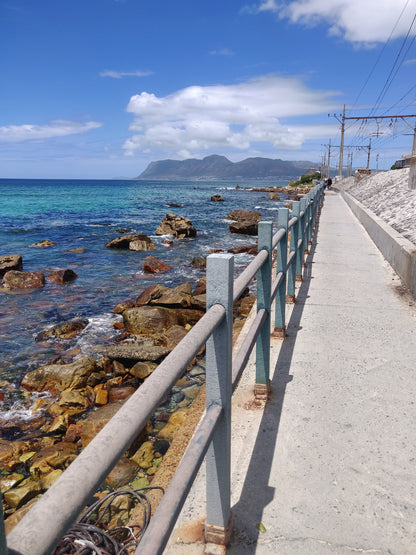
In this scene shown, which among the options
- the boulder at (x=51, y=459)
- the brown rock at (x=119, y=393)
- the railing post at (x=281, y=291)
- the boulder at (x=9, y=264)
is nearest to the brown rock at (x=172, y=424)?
the boulder at (x=51, y=459)

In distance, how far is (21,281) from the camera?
13.1m

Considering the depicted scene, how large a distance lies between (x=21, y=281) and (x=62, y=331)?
5049 mm

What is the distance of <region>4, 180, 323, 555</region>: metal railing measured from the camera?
759 millimetres

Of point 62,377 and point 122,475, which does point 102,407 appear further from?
point 122,475

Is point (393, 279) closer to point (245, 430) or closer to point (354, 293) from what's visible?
point (354, 293)

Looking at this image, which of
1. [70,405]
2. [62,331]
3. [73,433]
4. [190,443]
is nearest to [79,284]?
[62,331]

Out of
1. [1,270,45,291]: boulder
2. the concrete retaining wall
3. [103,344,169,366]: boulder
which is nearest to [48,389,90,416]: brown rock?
[103,344,169,366]: boulder

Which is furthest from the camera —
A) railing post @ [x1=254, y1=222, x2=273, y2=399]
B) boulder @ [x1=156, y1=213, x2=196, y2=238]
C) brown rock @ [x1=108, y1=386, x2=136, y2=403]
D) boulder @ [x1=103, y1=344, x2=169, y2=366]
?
boulder @ [x1=156, y1=213, x2=196, y2=238]

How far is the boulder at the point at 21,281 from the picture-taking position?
1295 centimetres

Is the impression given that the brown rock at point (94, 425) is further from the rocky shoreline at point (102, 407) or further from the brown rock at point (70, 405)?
the brown rock at point (70, 405)

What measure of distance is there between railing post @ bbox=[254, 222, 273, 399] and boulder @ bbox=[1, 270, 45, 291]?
1118 cm

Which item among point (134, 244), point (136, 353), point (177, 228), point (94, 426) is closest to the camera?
point (94, 426)

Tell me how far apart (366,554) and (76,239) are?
25020mm

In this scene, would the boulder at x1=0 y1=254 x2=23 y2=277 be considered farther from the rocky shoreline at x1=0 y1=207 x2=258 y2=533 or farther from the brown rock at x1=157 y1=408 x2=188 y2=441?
the brown rock at x1=157 y1=408 x2=188 y2=441
